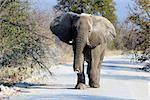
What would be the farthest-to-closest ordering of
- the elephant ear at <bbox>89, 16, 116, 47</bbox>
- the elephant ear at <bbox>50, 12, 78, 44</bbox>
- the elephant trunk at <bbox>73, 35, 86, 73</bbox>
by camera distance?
the elephant ear at <bbox>50, 12, 78, 44</bbox>, the elephant ear at <bbox>89, 16, 116, 47</bbox>, the elephant trunk at <bbox>73, 35, 86, 73</bbox>

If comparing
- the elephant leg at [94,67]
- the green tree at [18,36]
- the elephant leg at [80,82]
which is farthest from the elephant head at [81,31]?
the green tree at [18,36]

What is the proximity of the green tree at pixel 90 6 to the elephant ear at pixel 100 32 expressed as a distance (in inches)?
2471

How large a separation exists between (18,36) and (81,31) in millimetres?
3258

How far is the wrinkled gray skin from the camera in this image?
19.9 metres

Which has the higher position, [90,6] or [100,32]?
[90,6]

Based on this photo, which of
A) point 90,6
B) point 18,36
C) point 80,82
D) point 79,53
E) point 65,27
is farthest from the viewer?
point 90,6

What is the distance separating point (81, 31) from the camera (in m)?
19.9

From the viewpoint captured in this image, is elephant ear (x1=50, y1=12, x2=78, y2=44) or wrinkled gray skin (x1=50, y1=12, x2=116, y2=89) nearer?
wrinkled gray skin (x1=50, y1=12, x2=116, y2=89)

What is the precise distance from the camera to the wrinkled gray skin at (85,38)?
19.9 metres

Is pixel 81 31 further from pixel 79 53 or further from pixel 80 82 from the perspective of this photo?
pixel 80 82

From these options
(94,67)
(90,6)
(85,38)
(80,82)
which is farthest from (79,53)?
(90,6)

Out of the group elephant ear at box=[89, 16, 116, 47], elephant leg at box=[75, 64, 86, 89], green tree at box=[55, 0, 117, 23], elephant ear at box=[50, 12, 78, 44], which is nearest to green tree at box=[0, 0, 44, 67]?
elephant ear at box=[50, 12, 78, 44]

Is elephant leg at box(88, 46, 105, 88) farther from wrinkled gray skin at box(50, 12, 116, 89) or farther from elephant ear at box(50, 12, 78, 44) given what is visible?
elephant ear at box(50, 12, 78, 44)

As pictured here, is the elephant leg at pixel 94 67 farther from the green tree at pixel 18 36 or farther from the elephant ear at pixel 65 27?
the green tree at pixel 18 36
